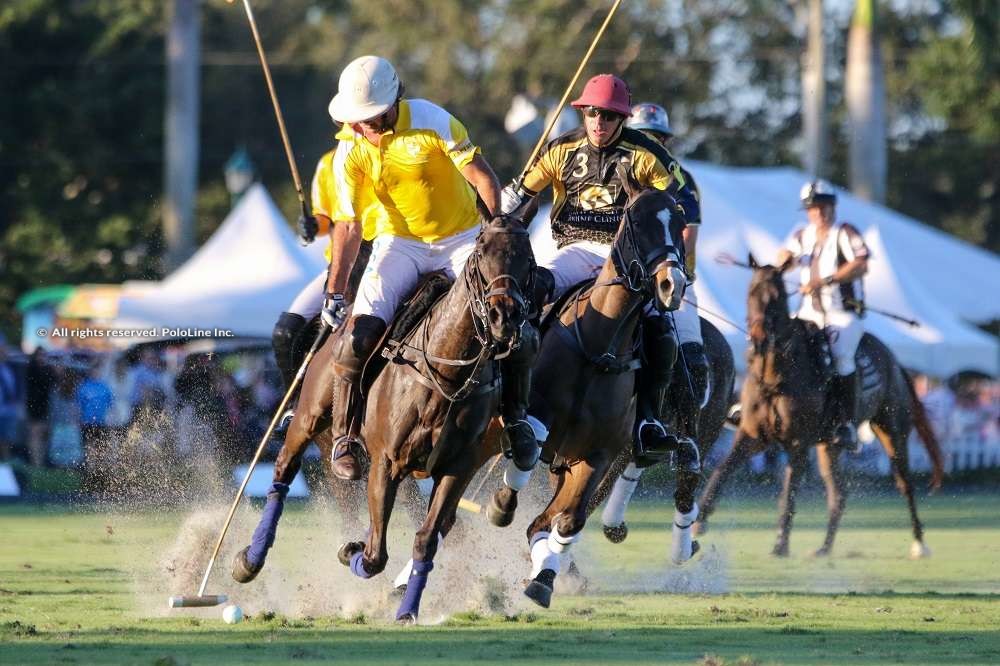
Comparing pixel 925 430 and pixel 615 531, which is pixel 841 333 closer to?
pixel 925 430

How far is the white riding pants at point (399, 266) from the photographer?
897 cm

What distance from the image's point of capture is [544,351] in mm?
9359

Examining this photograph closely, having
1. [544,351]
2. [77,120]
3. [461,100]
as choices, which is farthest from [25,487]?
[461,100]

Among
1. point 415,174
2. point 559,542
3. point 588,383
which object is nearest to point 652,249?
point 588,383

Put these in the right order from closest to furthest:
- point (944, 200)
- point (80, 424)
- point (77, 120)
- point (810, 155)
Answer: point (80, 424), point (810, 155), point (77, 120), point (944, 200)

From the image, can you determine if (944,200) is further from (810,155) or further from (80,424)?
(80,424)

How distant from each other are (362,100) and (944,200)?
36.7m

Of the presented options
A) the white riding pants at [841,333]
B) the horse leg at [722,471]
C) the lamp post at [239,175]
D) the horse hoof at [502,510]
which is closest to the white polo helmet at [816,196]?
the white riding pants at [841,333]

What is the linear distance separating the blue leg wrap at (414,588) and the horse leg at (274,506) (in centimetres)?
112

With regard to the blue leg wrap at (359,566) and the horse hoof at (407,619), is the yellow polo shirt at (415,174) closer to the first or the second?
the blue leg wrap at (359,566)

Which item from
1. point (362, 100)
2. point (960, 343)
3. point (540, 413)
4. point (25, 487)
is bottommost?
point (25, 487)

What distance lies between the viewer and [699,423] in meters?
12.0

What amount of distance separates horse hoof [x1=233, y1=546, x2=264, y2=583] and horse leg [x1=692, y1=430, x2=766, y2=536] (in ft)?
13.8

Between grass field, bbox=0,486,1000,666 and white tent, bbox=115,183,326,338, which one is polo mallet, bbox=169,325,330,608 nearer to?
grass field, bbox=0,486,1000,666
